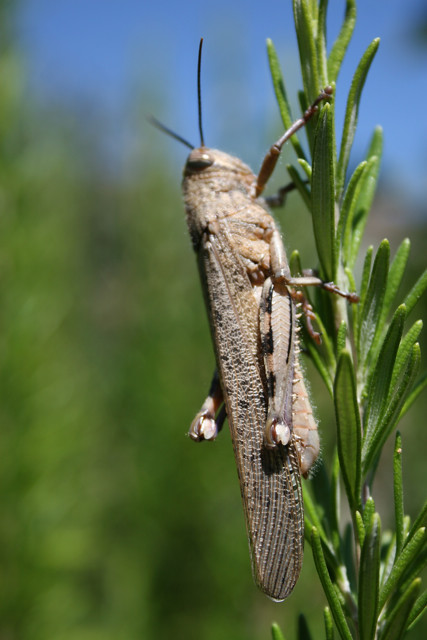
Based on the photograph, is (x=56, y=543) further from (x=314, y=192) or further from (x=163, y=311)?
(x=314, y=192)

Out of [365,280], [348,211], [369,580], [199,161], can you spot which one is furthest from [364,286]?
[199,161]

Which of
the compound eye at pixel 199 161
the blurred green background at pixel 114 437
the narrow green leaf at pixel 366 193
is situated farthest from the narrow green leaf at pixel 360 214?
the blurred green background at pixel 114 437

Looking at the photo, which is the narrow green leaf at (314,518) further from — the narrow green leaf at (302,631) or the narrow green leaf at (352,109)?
the narrow green leaf at (352,109)

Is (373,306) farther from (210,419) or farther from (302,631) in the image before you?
(210,419)

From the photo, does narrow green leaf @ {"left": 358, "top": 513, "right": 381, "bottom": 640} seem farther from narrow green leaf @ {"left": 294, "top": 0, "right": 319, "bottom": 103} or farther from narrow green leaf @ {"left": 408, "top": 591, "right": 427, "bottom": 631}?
narrow green leaf @ {"left": 294, "top": 0, "right": 319, "bottom": 103}

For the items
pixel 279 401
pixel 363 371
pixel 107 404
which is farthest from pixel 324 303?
pixel 107 404

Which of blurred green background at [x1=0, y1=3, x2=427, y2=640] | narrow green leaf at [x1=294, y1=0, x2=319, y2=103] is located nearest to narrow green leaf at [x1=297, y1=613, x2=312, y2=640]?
narrow green leaf at [x1=294, y1=0, x2=319, y2=103]
